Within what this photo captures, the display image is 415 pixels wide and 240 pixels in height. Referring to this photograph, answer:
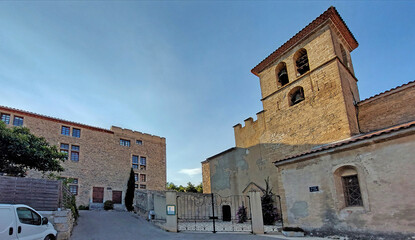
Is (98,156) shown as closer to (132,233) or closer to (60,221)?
(132,233)

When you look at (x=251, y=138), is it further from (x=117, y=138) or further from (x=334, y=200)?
(x=117, y=138)

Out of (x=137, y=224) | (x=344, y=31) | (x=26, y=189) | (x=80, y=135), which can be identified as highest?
(x=344, y=31)

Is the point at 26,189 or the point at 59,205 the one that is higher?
the point at 26,189

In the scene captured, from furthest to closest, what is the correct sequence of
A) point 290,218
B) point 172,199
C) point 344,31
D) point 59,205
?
point 344,31, point 172,199, point 290,218, point 59,205

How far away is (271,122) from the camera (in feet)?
57.3

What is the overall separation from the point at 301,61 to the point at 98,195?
2132cm

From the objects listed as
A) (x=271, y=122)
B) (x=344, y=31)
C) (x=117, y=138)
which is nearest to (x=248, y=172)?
(x=271, y=122)

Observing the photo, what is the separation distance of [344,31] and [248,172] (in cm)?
1123

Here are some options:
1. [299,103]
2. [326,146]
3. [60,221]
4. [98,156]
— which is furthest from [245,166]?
[98,156]

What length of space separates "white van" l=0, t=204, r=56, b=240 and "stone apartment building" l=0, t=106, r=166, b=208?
17.2m

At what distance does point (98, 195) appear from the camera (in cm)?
2436

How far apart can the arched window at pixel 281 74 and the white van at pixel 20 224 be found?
15373 mm

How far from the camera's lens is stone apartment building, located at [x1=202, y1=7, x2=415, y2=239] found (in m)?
7.97

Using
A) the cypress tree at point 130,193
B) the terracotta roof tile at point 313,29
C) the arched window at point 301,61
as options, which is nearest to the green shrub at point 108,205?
the cypress tree at point 130,193
